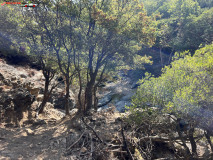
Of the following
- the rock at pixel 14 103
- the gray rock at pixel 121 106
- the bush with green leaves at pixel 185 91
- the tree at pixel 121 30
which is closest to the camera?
the bush with green leaves at pixel 185 91

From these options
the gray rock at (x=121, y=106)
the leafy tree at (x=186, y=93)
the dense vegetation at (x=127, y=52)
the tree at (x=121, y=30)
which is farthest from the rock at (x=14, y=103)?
the gray rock at (x=121, y=106)

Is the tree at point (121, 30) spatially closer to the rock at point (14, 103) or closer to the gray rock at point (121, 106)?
the rock at point (14, 103)

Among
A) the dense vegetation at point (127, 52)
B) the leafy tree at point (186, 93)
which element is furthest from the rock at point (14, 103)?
the leafy tree at point (186, 93)

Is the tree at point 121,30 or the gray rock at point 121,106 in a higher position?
the tree at point 121,30

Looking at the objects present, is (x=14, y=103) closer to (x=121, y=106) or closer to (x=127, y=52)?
(x=127, y=52)

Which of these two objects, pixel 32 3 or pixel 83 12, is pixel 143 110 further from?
pixel 32 3

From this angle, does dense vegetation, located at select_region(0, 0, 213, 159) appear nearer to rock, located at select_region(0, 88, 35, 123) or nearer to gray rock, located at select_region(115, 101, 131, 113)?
rock, located at select_region(0, 88, 35, 123)

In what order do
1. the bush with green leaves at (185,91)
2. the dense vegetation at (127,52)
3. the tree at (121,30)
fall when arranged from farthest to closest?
1. the tree at (121,30)
2. the dense vegetation at (127,52)
3. the bush with green leaves at (185,91)

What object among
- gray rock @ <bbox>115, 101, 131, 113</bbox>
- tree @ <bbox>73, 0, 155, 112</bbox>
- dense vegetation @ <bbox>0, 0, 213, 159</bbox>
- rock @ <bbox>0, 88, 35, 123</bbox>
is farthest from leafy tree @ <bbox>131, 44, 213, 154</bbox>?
gray rock @ <bbox>115, 101, 131, 113</bbox>

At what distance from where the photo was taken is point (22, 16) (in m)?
10.4

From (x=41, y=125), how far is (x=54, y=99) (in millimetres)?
8314

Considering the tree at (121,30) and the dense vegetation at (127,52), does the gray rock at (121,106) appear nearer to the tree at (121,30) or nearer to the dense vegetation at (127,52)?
the dense vegetation at (127,52)

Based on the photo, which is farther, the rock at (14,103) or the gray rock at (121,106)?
the gray rock at (121,106)

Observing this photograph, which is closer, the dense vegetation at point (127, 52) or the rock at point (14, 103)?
the dense vegetation at point (127, 52)
